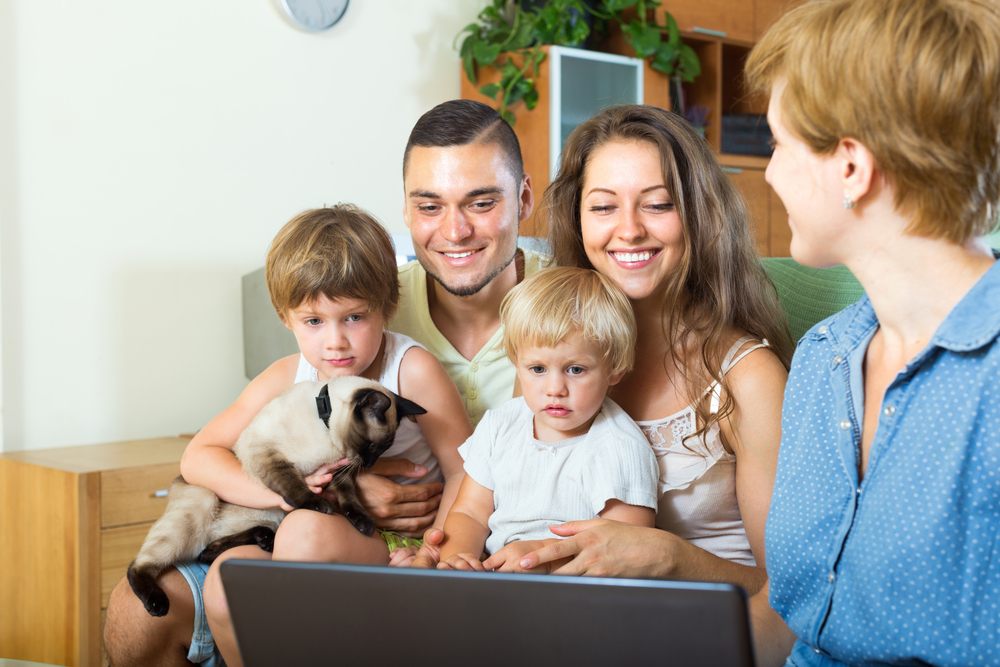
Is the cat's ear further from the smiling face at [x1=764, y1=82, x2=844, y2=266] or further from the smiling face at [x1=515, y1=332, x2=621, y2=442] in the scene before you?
the smiling face at [x1=764, y1=82, x2=844, y2=266]

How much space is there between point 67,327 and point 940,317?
110 inches

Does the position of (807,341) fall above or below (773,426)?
above

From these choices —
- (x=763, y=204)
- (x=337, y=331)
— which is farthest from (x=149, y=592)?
(x=763, y=204)

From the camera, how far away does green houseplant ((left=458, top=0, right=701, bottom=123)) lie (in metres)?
3.83

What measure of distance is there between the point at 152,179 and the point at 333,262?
1.87 metres

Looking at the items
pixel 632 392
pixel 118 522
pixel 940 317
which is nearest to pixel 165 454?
pixel 118 522

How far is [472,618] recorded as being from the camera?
0.87 meters

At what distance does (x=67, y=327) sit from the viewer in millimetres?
3156

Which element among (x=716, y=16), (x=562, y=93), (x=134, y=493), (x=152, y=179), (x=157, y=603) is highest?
(x=716, y=16)

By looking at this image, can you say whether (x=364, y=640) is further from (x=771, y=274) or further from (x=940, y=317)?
(x=771, y=274)

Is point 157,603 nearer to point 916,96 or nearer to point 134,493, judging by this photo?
point 134,493

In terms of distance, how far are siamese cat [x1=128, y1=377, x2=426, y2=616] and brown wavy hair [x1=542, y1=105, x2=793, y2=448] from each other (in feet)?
1.53

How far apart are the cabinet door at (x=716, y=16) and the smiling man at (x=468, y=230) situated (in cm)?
240

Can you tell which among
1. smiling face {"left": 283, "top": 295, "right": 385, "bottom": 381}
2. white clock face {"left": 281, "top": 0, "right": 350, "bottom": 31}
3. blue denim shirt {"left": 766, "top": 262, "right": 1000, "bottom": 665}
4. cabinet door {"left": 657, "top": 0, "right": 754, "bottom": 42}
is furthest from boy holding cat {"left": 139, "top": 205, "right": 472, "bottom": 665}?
cabinet door {"left": 657, "top": 0, "right": 754, "bottom": 42}
